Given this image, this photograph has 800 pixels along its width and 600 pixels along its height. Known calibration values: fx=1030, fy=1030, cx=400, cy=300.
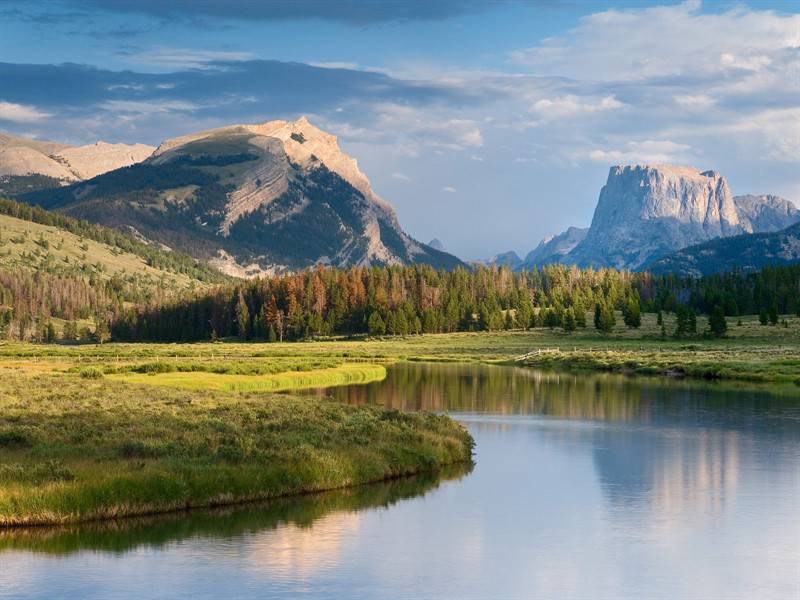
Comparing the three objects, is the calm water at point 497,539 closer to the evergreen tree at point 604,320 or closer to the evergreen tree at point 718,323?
the evergreen tree at point 718,323

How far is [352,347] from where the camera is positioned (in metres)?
176

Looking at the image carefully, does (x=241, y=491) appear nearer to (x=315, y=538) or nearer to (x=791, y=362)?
(x=315, y=538)

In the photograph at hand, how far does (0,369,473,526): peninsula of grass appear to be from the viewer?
37.5 metres

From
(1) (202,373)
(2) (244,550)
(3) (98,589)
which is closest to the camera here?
(3) (98,589)

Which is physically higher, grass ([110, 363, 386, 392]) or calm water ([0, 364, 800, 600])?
grass ([110, 363, 386, 392])

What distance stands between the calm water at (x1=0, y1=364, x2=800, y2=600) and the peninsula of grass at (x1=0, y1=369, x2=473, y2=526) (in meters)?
1.13

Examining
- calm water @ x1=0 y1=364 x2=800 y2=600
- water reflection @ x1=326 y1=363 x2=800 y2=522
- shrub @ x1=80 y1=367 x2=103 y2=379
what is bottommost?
calm water @ x1=0 y1=364 x2=800 y2=600

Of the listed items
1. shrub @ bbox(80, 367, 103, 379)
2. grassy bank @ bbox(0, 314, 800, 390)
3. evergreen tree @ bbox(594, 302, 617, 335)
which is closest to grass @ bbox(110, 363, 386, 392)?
shrub @ bbox(80, 367, 103, 379)

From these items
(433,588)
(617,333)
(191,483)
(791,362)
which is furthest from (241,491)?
(617,333)

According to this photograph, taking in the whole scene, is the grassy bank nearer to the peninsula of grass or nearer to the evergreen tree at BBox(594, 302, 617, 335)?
the evergreen tree at BBox(594, 302, 617, 335)

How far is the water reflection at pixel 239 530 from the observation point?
1342 inches

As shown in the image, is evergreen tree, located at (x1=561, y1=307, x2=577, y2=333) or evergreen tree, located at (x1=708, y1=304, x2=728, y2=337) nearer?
evergreen tree, located at (x1=708, y1=304, x2=728, y2=337)

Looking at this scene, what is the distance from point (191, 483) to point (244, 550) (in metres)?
6.48

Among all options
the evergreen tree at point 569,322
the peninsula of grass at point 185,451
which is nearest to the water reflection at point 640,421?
the peninsula of grass at point 185,451
